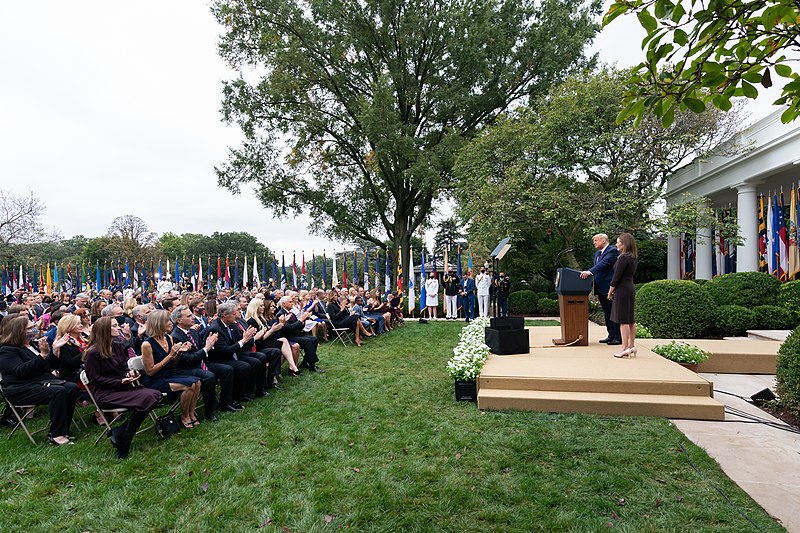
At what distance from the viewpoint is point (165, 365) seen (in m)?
5.45

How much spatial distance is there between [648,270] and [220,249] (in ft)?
186

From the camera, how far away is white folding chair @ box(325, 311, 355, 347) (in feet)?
39.4

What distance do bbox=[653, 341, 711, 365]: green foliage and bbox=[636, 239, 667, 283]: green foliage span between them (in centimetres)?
1813

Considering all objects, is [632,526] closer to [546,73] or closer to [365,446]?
[365,446]

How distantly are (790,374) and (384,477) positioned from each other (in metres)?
4.80

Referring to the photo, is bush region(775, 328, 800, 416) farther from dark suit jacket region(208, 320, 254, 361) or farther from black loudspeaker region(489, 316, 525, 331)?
dark suit jacket region(208, 320, 254, 361)

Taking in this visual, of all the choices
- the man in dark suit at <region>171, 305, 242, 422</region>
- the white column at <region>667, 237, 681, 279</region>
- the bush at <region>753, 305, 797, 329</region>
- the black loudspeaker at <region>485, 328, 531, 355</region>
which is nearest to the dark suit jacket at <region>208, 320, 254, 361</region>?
the man in dark suit at <region>171, 305, 242, 422</region>

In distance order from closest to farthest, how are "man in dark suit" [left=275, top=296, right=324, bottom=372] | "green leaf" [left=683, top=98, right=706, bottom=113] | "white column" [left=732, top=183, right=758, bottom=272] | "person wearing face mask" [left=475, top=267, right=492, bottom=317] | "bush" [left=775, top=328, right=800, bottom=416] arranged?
1. "green leaf" [left=683, top=98, right=706, bottom=113]
2. "bush" [left=775, top=328, right=800, bottom=416]
3. "man in dark suit" [left=275, top=296, right=324, bottom=372]
4. "white column" [left=732, top=183, right=758, bottom=272]
5. "person wearing face mask" [left=475, top=267, right=492, bottom=317]

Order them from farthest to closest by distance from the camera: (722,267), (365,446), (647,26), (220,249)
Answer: (220,249)
(722,267)
(365,446)
(647,26)

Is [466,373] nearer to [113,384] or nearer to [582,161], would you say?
[113,384]

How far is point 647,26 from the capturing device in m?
2.97

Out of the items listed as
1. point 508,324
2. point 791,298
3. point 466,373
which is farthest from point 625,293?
point 791,298

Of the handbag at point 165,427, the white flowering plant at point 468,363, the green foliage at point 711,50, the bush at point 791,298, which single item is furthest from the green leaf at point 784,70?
the bush at point 791,298

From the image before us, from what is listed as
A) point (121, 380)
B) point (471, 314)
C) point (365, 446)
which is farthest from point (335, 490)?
point (471, 314)
